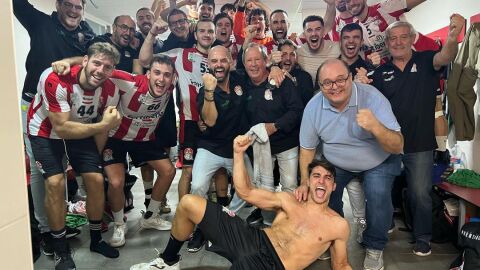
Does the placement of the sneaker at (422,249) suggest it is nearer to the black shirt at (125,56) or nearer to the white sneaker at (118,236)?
the white sneaker at (118,236)

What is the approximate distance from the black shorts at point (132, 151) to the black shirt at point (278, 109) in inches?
32.7

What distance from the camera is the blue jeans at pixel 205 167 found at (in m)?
2.68

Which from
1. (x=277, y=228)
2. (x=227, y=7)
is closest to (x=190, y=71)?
(x=227, y=7)

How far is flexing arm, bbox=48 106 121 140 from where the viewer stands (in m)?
2.33

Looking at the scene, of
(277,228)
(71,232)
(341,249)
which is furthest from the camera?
(71,232)

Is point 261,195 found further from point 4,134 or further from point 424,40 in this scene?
point 424,40

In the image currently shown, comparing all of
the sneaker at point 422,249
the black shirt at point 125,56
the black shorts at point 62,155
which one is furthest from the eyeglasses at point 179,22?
the sneaker at point 422,249

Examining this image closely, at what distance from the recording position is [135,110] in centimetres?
275

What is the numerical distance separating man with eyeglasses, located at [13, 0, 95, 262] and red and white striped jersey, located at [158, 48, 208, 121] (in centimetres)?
64

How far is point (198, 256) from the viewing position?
2643mm

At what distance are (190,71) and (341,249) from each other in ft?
5.45

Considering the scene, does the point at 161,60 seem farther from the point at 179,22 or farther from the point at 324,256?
the point at 324,256

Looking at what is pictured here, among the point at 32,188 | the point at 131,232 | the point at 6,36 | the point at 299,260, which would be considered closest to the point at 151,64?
the point at 32,188

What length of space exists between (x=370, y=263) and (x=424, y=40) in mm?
1790
